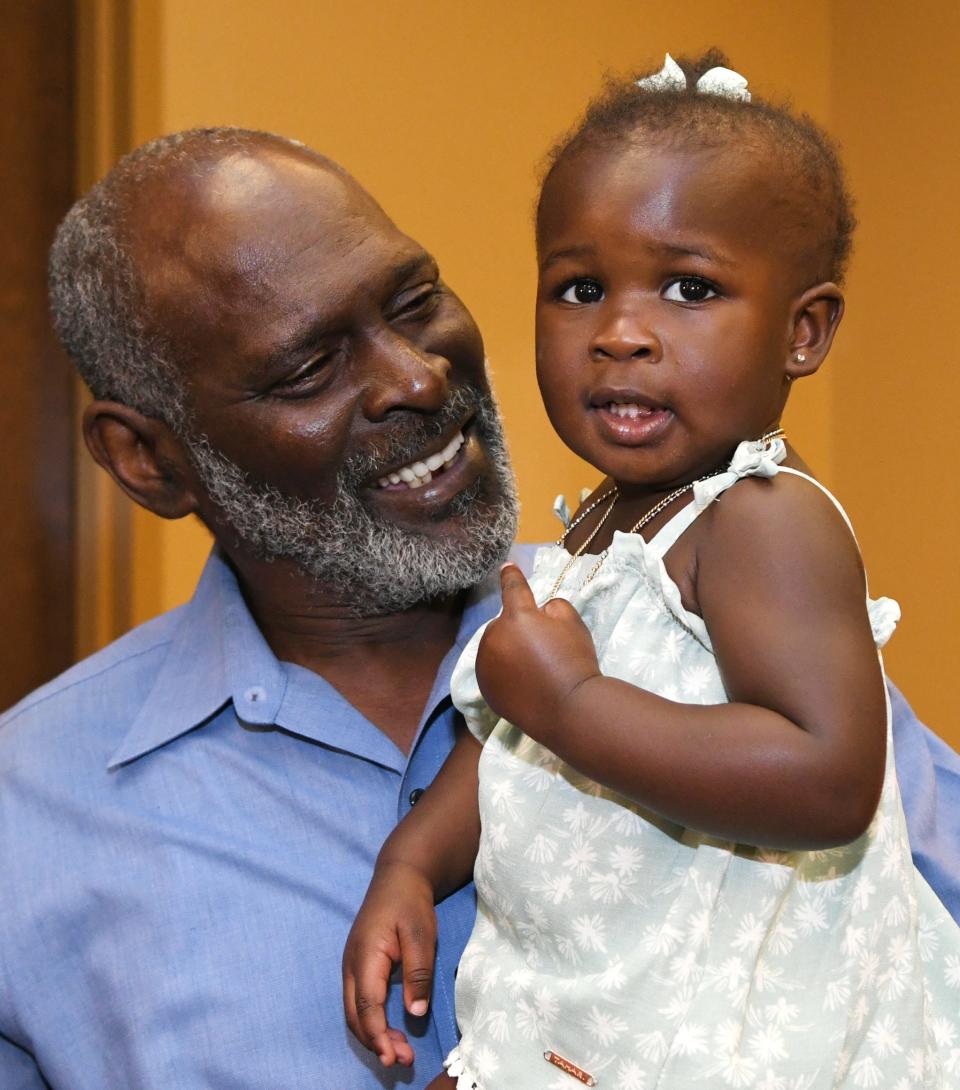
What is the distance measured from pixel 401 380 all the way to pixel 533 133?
1.34 m

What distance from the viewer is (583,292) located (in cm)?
111

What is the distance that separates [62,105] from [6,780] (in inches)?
58.6

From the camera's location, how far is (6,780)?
5.21 ft

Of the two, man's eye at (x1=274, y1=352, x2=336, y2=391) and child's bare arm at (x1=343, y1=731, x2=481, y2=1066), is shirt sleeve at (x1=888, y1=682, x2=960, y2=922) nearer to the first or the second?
child's bare arm at (x1=343, y1=731, x2=481, y2=1066)

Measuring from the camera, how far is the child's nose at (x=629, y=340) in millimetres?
1034

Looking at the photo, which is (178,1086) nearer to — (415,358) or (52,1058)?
(52,1058)

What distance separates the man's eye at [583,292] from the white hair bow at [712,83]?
7.0 inches

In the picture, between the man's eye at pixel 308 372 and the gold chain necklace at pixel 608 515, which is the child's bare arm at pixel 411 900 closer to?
the gold chain necklace at pixel 608 515

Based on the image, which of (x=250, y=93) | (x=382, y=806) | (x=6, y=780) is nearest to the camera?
(x=382, y=806)

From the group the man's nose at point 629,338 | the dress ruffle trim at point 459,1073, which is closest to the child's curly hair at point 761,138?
Answer: the man's nose at point 629,338

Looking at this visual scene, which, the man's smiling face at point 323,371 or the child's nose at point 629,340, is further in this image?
the man's smiling face at point 323,371

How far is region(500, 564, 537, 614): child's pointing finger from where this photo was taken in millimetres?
1080

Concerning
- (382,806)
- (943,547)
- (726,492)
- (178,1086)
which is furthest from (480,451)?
(943,547)

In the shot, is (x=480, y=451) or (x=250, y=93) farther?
(x=250, y=93)
